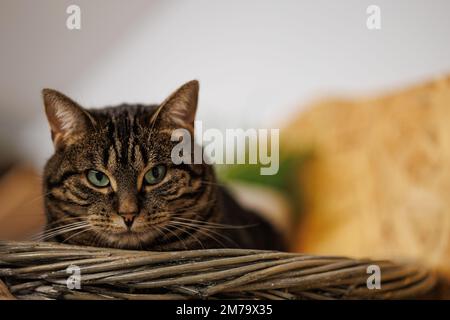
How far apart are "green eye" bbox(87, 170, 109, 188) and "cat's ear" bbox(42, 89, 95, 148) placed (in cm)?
8

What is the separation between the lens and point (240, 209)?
1346 mm

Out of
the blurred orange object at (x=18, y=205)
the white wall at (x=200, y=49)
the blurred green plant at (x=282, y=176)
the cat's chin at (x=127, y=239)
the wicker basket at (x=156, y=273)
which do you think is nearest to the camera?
the wicker basket at (x=156, y=273)

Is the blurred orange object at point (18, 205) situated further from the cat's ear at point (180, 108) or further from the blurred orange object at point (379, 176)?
the blurred orange object at point (379, 176)

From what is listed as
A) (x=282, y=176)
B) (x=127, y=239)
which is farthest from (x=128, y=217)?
(x=282, y=176)

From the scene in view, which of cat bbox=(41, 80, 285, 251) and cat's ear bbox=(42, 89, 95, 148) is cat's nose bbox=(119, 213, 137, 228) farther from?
cat's ear bbox=(42, 89, 95, 148)

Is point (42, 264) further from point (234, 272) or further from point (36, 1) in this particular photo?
point (36, 1)

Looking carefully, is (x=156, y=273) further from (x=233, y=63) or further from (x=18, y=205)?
(x=18, y=205)

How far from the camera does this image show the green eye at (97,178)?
0.83m

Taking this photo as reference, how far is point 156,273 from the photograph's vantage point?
723 millimetres

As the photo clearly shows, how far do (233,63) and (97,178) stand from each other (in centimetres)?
53

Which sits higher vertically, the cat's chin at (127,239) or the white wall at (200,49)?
the white wall at (200,49)

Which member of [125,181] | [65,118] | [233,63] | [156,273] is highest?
[233,63]

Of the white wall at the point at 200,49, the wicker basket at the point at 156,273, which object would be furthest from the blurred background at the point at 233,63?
the wicker basket at the point at 156,273

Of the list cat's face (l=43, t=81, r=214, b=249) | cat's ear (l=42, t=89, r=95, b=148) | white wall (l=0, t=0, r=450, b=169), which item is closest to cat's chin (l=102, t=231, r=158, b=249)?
cat's face (l=43, t=81, r=214, b=249)
